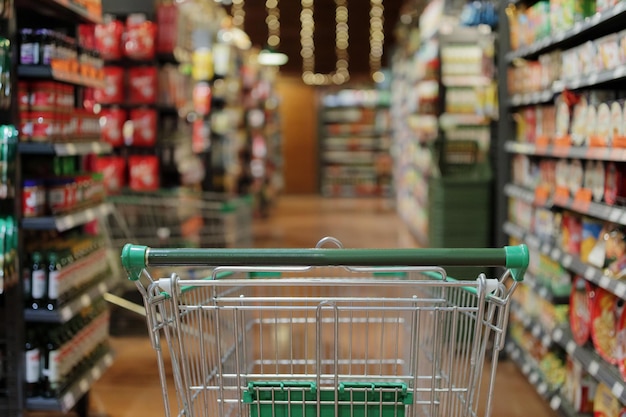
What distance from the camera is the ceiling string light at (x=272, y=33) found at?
13.6 meters

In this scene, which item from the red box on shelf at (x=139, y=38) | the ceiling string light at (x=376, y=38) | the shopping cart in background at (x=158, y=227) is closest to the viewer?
the shopping cart in background at (x=158, y=227)

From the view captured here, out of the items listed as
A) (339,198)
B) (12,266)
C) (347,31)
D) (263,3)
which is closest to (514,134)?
(12,266)

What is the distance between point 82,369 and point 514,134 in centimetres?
319

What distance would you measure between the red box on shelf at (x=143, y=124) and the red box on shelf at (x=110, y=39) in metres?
0.48

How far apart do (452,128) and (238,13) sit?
306 inches

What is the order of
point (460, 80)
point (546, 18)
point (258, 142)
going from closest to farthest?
point (546, 18)
point (460, 80)
point (258, 142)

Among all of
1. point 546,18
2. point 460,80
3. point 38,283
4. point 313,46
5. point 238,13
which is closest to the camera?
point 38,283

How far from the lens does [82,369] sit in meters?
4.16

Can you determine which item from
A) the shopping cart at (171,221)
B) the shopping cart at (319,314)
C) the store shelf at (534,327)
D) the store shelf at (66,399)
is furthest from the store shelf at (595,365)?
the shopping cart at (171,221)

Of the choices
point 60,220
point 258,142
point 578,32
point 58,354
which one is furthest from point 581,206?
point 258,142

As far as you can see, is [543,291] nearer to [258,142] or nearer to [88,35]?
[88,35]

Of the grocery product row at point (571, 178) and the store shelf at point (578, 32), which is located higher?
the store shelf at point (578, 32)

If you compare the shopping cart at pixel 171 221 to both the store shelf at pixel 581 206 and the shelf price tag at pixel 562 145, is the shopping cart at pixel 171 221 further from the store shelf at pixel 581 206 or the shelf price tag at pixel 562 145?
the shelf price tag at pixel 562 145

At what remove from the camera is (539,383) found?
14.9 ft
